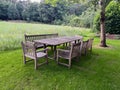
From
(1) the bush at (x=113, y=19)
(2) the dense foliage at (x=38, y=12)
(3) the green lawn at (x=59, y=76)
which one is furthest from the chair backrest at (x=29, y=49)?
(2) the dense foliage at (x=38, y=12)

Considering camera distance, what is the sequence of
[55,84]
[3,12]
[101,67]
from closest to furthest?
1. [55,84]
2. [101,67]
3. [3,12]

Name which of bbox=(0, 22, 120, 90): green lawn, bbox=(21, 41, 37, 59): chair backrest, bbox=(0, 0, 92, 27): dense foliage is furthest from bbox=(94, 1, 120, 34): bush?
bbox=(0, 0, 92, 27): dense foliage

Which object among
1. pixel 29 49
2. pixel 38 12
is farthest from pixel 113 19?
pixel 38 12

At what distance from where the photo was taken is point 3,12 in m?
36.7

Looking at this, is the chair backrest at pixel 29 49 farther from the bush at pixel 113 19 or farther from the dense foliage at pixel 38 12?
the dense foliage at pixel 38 12

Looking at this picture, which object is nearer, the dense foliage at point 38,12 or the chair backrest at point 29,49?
the chair backrest at point 29,49

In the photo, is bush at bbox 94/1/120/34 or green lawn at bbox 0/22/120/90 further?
bush at bbox 94/1/120/34

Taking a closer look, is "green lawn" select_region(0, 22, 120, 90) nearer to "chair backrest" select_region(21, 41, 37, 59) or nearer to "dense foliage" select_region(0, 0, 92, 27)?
"chair backrest" select_region(21, 41, 37, 59)

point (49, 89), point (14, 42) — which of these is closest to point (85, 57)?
point (49, 89)

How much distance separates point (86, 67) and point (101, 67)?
0.51 m

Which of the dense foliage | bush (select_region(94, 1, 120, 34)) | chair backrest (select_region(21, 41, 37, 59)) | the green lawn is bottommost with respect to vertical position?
the green lawn

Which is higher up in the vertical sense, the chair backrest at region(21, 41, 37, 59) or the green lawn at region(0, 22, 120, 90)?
the chair backrest at region(21, 41, 37, 59)

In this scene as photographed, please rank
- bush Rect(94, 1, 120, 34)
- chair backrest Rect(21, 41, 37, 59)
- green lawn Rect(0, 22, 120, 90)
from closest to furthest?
green lawn Rect(0, 22, 120, 90) → chair backrest Rect(21, 41, 37, 59) → bush Rect(94, 1, 120, 34)

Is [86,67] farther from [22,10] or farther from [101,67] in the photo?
[22,10]
